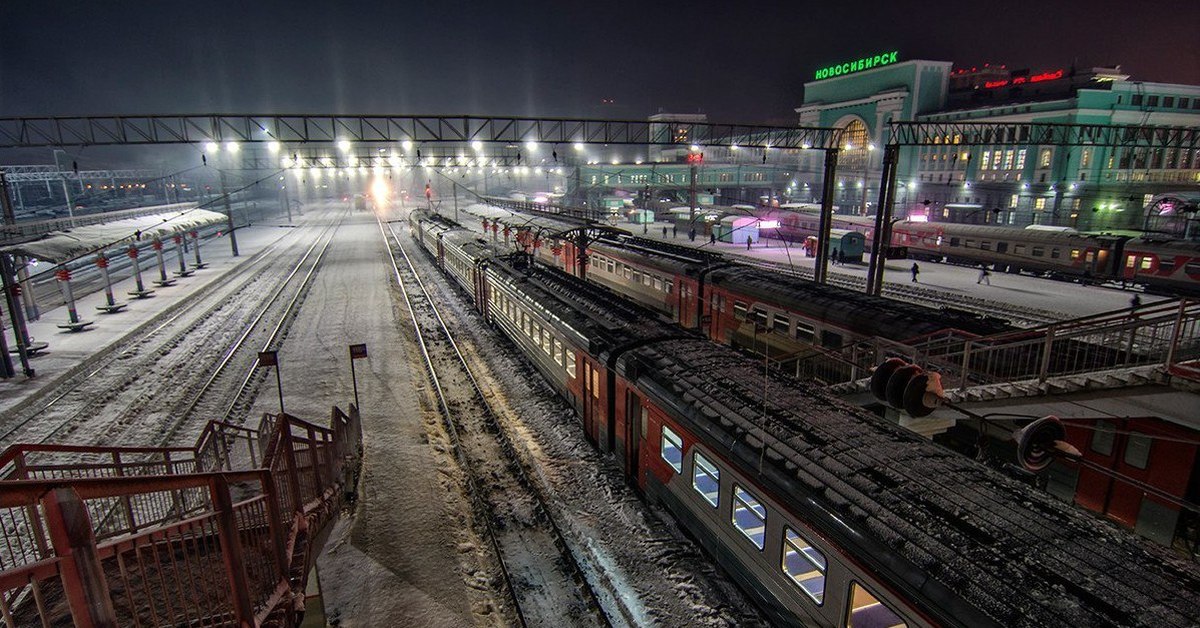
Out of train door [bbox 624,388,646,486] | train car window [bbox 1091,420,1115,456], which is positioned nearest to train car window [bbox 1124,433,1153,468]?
train car window [bbox 1091,420,1115,456]

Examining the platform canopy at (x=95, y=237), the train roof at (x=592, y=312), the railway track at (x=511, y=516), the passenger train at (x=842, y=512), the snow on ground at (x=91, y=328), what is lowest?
the railway track at (x=511, y=516)

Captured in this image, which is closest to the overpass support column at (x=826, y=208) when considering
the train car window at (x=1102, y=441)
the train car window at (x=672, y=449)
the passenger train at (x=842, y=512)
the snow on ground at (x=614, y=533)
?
the train car window at (x=1102, y=441)

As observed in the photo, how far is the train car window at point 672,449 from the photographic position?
9.62 m

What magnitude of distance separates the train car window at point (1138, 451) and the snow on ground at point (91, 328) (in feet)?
90.5

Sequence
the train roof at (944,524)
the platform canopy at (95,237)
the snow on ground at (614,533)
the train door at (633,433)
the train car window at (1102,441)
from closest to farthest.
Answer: the train roof at (944,524) < the snow on ground at (614,533) < the train car window at (1102,441) < the train door at (633,433) < the platform canopy at (95,237)

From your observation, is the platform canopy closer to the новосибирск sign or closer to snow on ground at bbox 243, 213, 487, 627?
snow on ground at bbox 243, 213, 487, 627

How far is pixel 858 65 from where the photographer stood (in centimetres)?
6794

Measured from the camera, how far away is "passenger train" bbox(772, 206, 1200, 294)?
2709 centimetres

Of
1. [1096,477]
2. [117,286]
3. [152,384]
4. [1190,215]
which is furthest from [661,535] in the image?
[1190,215]

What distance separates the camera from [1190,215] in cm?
4059

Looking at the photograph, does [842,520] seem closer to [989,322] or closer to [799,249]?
[989,322]

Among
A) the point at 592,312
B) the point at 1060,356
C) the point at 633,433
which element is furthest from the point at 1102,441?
the point at 592,312

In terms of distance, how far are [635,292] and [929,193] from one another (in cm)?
5158

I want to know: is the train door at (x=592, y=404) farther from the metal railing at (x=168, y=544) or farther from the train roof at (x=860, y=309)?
the train roof at (x=860, y=309)
